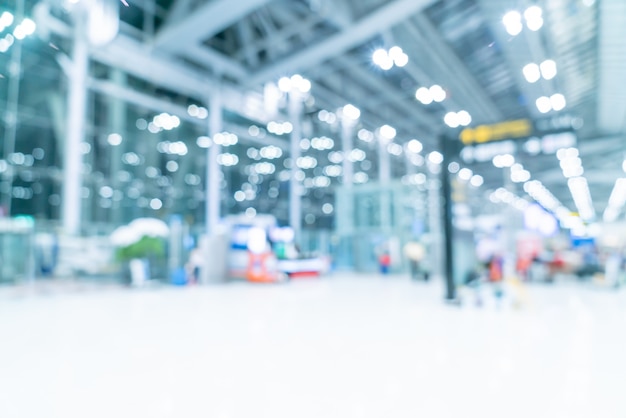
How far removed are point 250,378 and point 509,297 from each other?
15.8 ft

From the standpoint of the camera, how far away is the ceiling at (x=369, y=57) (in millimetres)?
7152

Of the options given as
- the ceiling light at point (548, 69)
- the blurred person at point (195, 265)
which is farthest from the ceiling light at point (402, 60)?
the blurred person at point (195, 265)

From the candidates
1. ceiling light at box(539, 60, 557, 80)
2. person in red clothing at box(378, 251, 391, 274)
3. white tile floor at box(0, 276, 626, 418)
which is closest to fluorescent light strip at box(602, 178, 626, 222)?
ceiling light at box(539, 60, 557, 80)

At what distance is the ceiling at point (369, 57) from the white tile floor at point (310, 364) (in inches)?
133

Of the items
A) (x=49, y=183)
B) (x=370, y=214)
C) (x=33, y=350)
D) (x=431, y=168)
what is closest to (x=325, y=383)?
(x=33, y=350)

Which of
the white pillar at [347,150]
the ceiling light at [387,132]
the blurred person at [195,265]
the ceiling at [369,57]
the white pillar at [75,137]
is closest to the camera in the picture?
the ceiling at [369,57]

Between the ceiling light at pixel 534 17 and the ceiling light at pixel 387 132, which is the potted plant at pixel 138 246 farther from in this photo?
the ceiling light at pixel 534 17

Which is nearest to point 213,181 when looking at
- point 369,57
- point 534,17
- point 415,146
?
point 369,57

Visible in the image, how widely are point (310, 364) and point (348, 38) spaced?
7406 millimetres

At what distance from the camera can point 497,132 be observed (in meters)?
6.03

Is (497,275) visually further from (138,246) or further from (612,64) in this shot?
(138,246)

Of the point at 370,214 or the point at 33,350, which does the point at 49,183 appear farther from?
the point at 370,214

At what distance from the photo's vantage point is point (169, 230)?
393 inches

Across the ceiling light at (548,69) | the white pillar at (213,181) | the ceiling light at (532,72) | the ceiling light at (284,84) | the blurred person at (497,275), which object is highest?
the ceiling light at (284,84)
